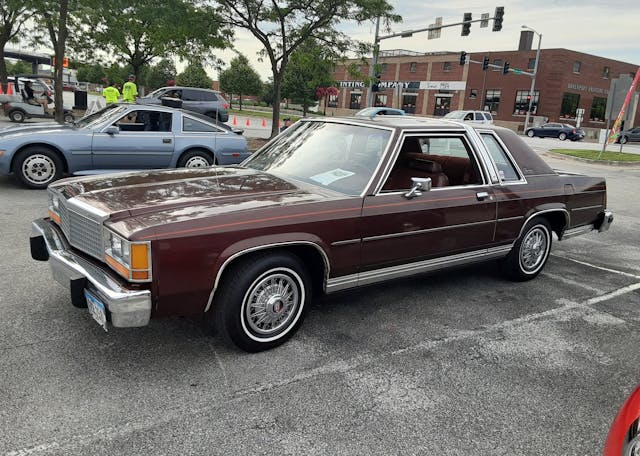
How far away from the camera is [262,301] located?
3.45m

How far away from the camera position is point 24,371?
3133 millimetres

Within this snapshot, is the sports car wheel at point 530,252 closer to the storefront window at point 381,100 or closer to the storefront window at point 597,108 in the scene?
the storefront window at point 597,108

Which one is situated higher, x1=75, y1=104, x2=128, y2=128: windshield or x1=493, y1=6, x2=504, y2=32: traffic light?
x1=493, y1=6, x2=504, y2=32: traffic light

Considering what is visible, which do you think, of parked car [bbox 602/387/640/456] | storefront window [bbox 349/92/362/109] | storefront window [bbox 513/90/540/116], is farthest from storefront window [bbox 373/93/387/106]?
parked car [bbox 602/387/640/456]

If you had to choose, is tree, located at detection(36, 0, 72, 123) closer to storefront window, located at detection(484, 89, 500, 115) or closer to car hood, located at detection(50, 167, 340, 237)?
car hood, located at detection(50, 167, 340, 237)

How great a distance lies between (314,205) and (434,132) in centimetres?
155

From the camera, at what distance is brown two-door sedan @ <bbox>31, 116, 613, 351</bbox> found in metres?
3.07

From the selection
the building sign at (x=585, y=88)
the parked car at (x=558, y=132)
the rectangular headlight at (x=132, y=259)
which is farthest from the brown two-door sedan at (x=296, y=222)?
the building sign at (x=585, y=88)

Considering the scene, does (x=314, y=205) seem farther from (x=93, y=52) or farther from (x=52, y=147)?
(x=93, y=52)

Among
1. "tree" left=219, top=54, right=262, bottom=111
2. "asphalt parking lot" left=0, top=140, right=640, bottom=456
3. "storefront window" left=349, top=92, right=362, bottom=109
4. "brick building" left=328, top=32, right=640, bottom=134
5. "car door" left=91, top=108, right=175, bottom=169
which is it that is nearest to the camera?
"asphalt parking lot" left=0, top=140, right=640, bottom=456

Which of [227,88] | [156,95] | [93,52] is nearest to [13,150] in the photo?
[156,95]

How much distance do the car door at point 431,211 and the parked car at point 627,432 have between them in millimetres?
2022

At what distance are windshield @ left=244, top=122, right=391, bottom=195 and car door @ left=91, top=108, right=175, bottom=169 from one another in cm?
451

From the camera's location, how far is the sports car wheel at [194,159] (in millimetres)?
9229
